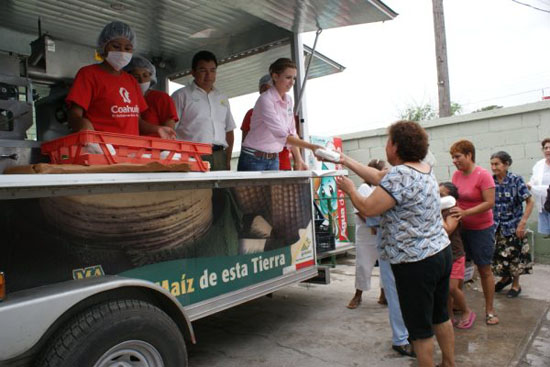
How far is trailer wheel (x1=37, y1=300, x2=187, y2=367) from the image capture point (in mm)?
1886

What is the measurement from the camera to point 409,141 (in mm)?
2605

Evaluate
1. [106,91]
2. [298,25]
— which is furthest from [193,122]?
[298,25]

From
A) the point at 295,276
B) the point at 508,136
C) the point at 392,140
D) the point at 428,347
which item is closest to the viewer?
the point at 428,347

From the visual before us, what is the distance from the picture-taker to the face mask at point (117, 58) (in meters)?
3.11

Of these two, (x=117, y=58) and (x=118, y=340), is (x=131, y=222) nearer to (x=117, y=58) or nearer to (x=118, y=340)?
(x=118, y=340)

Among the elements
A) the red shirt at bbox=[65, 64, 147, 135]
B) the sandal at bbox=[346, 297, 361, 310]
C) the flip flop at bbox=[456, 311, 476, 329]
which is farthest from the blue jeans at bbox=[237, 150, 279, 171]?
the flip flop at bbox=[456, 311, 476, 329]

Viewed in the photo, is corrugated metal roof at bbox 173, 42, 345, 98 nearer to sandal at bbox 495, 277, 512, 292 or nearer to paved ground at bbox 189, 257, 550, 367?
paved ground at bbox 189, 257, 550, 367

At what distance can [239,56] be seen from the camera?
17.2 ft

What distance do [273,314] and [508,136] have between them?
16.3 feet

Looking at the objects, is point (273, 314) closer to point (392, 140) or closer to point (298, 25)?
point (392, 140)

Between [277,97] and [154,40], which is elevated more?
[154,40]

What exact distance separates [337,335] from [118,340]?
2.39 meters

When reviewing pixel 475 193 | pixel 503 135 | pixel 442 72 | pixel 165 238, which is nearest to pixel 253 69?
pixel 475 193

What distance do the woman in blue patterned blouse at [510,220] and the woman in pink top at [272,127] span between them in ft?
8.54
